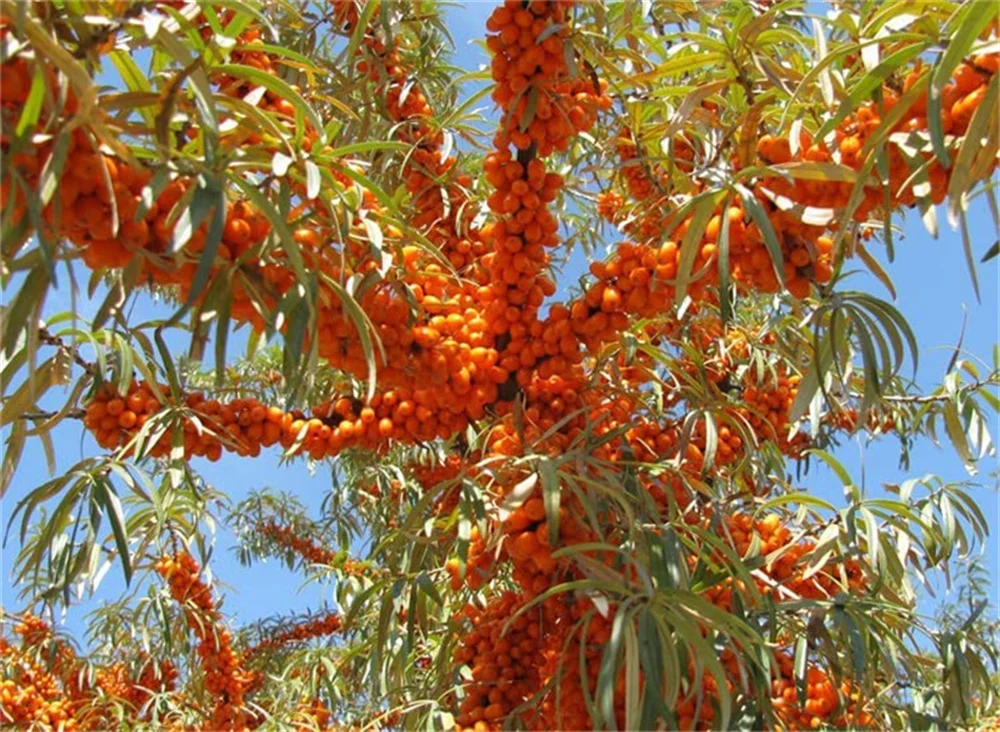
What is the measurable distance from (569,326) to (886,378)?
1.50 feet

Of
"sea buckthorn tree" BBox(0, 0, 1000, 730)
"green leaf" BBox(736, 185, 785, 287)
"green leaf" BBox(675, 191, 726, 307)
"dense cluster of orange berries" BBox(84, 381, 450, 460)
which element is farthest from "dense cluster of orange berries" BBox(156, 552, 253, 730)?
"green leaf" BBox(736, 185, 785, 287)

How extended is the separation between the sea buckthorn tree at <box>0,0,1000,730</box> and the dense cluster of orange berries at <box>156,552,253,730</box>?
0.05ft

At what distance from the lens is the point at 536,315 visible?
1601 mm

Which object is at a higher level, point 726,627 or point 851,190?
point 851,190

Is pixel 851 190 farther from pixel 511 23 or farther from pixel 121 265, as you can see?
pixel 121 265

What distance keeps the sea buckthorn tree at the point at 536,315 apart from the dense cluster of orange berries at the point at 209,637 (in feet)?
0.05

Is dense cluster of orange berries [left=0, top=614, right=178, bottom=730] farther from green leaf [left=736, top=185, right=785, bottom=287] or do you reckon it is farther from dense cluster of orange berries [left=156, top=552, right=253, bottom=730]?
green leaf [left=736, top=185, right=785, bottom=287]

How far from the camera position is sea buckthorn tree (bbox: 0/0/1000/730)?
1.00 meters

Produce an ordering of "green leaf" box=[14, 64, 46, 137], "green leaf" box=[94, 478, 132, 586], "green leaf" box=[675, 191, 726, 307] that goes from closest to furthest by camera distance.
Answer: "green leaf" box=[14, 64, 46, 137] → "green leaf" box=[675, 191, 726, 307] → "green leaf" box=[94, 478, 132, 586]

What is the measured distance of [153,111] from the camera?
3.57 feet

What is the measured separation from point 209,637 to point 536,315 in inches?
51.0

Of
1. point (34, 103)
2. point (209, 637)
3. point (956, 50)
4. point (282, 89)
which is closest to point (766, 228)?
point (956, 50)

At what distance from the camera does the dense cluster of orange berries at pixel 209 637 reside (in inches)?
88.7

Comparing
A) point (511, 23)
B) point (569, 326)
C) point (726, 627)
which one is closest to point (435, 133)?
point (511, 23)
